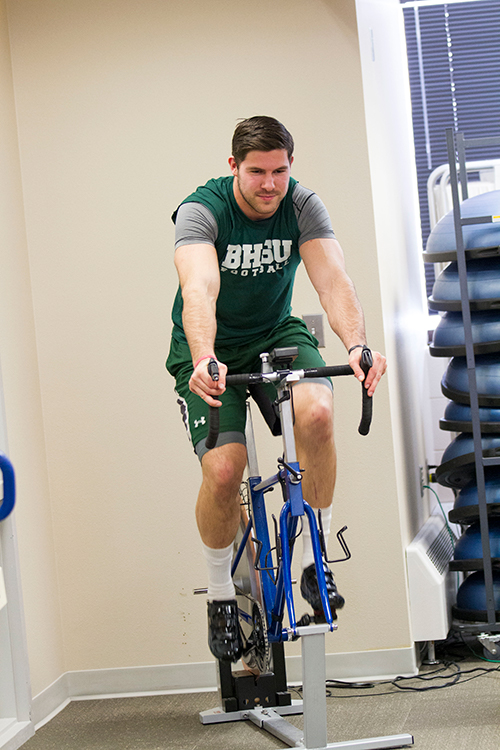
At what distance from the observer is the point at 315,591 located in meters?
2.17

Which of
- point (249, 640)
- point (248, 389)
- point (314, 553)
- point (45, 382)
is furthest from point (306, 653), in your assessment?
point (45, 382)

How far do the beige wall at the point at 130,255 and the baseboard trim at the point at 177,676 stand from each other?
0.04m

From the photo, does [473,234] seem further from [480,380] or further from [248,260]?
[248,260]

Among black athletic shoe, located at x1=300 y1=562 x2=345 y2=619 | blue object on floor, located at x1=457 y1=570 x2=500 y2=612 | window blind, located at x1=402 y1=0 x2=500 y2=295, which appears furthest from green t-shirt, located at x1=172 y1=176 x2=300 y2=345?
window blind, located at x1=402 y1=0 x2=500 y2=295

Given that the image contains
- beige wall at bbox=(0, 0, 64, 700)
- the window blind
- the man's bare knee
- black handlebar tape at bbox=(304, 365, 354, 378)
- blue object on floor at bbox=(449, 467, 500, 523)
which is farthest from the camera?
the window blind

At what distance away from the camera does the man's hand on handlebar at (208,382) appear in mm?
1905

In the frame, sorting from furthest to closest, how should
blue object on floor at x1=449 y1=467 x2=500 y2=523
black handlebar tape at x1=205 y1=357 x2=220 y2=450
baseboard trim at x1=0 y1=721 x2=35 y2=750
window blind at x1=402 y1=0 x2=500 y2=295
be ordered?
window blind at x1=402 y1=0 x2=500 y2=295, blue object on floor at x1=449 y1=467 x2=500 y2=523, baseboard trim at x1=0 y1=721 x2=35 y2=750, black handlebar tape at x1=205 y1=357 x2=220 y2=450

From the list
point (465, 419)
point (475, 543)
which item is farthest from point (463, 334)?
point (475, 543)

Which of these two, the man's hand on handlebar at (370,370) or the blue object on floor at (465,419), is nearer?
the man's hand on handlebar at (370,370)

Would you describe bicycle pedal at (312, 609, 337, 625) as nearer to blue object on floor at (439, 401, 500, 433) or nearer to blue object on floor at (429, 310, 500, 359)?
blue object on floor at (439, 401, 500, 433)

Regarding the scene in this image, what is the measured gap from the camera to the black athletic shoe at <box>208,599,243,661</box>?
237 cm

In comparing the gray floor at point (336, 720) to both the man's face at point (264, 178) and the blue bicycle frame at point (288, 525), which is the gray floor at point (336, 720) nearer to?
the blue bicycle frame at point (288, 525)

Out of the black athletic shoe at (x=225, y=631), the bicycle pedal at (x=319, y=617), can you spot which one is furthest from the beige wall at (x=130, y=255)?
the bicycle pedal at (x=319, y=617)

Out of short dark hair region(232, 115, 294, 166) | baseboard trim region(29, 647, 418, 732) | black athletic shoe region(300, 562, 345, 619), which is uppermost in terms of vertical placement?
short dark hair region(232, 115, 294, 166)
